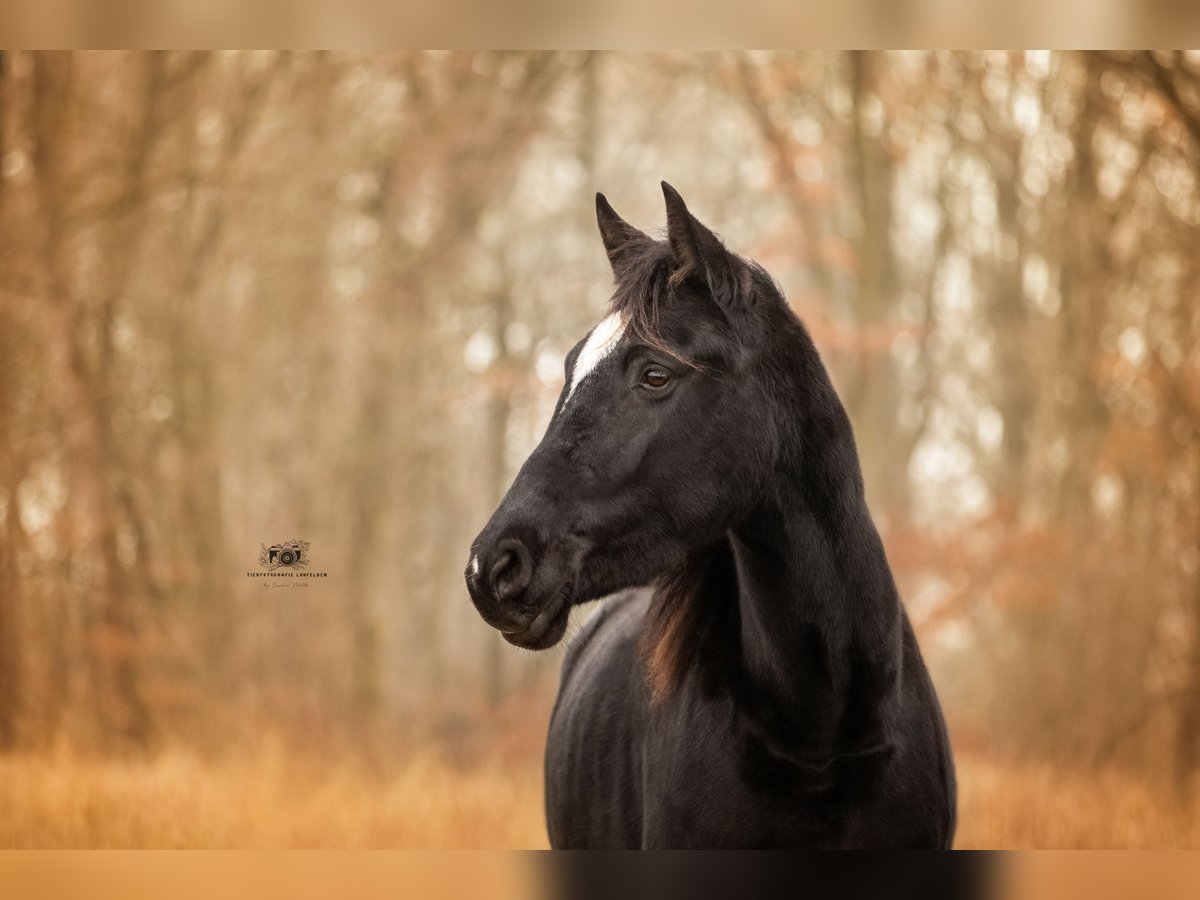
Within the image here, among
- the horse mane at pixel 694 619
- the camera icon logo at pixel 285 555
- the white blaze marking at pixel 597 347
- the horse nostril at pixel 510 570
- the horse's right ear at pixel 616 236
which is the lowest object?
the horse mane at pixel 694 619

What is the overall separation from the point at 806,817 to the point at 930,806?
33cm

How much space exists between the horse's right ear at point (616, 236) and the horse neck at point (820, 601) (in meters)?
0.60

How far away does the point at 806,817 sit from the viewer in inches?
90.4

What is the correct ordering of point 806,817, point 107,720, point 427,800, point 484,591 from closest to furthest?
1. point 484,591
2. point 806,817
3. point 427,800
4. point 107,720

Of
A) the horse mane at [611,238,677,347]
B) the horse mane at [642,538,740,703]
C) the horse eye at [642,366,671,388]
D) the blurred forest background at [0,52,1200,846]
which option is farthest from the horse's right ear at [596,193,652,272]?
the blurred forest background at [0,52,1200,846]

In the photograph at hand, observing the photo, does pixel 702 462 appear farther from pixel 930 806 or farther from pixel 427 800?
pixel 427 800

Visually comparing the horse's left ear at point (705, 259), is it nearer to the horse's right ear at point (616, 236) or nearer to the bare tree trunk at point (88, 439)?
the horse's right ear at point (616, 236)

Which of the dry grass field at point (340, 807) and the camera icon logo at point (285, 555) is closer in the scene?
the dry grass field at point (340, 807)

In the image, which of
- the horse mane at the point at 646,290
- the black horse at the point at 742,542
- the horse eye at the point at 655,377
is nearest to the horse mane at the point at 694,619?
the black horse at the point at 742,542

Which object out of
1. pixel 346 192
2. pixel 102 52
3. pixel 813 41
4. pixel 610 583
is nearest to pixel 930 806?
pixel 610 583

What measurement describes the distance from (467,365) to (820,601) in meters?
5.05

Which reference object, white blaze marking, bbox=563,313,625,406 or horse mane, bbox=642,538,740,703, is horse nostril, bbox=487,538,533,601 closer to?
white blaze marking, bbox=563,313,625,406

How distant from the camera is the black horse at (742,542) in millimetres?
2285

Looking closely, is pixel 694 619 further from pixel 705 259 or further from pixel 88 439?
pixel 88 439
